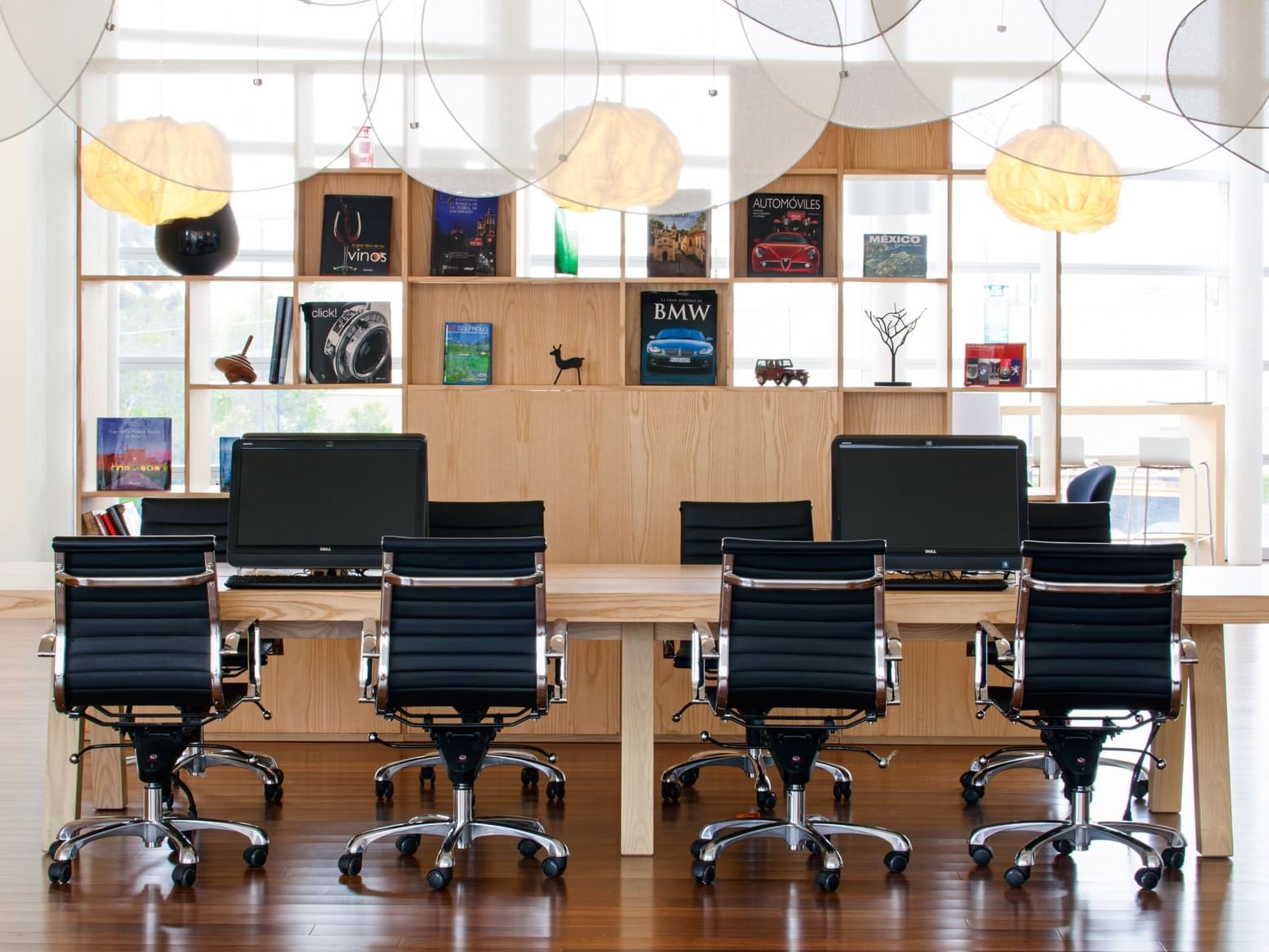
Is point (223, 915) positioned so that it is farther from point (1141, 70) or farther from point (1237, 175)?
point (1237, 175)

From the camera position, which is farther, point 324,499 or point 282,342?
point 282,342

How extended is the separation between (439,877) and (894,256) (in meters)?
3.66

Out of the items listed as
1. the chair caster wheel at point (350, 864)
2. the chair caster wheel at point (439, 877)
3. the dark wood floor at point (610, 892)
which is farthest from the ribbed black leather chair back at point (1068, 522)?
the chair caster wheel at point (350, 864)

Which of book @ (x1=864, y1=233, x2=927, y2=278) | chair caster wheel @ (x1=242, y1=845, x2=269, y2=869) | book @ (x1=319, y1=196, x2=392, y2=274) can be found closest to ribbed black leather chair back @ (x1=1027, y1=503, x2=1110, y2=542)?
book @ (x1=864, y1=233, x2=927, y2=278)

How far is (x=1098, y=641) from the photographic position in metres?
3.77

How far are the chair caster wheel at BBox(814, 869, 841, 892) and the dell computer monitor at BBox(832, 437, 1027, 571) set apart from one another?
109cm

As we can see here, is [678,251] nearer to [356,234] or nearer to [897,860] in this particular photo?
[356,234]

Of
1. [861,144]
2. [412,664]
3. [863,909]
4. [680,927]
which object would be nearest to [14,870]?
[412,664]

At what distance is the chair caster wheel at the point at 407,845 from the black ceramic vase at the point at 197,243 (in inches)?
117

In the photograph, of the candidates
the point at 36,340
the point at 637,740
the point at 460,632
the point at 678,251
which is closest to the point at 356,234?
the point at 678,251

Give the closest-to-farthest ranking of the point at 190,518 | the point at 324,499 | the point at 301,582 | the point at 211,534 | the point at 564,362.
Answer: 1. the point at 301,582
2. the point at 324,499
3. the point at 211,534
4. the point at 190,518
5. the point at 564,362

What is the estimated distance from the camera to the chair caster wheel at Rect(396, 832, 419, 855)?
4051 millimetres

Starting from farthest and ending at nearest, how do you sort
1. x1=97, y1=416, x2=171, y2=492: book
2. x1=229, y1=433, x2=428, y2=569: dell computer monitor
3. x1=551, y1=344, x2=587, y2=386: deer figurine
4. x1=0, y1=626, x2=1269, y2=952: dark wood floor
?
x1=97, y1=416, x2=171, y2=492: book, x1=551, y1=344, x2=587, y2=386: deer figurine, x1=229, y1=433, x2=428, y2=569: dell computer monitor, x1=0, y1=626, x2=1269, y2=952: dark wood floor

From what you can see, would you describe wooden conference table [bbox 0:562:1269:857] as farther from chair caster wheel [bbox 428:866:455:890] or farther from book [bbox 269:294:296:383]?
book [bbox 269:294:296:383]
